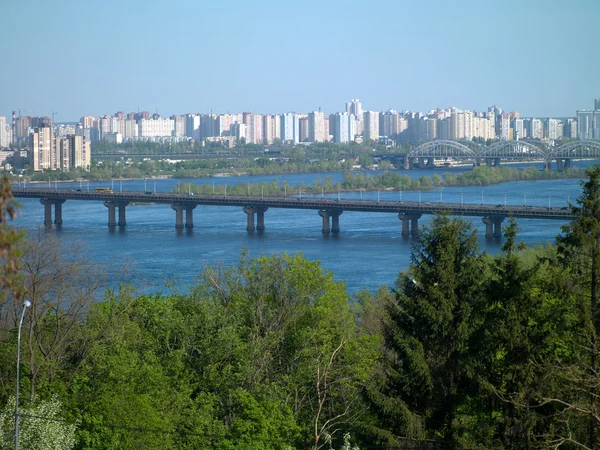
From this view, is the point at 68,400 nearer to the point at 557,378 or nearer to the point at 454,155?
the point at 557,378

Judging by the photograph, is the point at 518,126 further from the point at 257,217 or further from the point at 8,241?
the point at 8,241

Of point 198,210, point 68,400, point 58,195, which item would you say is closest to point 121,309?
point 68,400

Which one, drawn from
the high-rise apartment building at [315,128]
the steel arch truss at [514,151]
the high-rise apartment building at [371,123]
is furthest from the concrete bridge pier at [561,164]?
the high-rise apartment building at [371,123]

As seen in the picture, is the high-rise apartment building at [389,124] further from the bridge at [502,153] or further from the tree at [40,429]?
the tree at [40,429]

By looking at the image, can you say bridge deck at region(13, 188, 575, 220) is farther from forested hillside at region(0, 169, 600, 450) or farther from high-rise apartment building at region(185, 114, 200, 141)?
high-rise apartment building at region(185, 114, 200, 141)

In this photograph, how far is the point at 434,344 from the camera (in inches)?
204

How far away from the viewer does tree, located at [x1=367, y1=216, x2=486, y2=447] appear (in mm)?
4977

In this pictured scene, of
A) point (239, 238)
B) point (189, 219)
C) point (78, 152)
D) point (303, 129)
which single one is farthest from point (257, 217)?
point (303, 129)

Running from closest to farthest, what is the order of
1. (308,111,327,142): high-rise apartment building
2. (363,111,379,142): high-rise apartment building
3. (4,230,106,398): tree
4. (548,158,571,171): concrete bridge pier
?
1. (4,230,106,398): tree
2. (548,158,571,171): concrete bridge pier
3. (308,111,327,142): high-rise apartment building
4. (363,111,379,142): high-rise apartment building

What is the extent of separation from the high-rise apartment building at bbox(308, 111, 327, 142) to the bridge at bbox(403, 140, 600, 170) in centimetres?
3571

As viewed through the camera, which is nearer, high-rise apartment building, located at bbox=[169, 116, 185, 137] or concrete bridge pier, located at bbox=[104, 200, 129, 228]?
concrete bridge pier, located at bbox=[104, 200, 129, 228]

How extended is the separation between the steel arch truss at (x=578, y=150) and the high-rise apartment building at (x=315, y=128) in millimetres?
43409

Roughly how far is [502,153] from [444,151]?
3.28 metres

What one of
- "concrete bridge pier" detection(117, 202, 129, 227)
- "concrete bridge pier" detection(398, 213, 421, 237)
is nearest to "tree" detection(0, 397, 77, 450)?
"concrete bridge pier" detection(398, 213, 421, 237)
